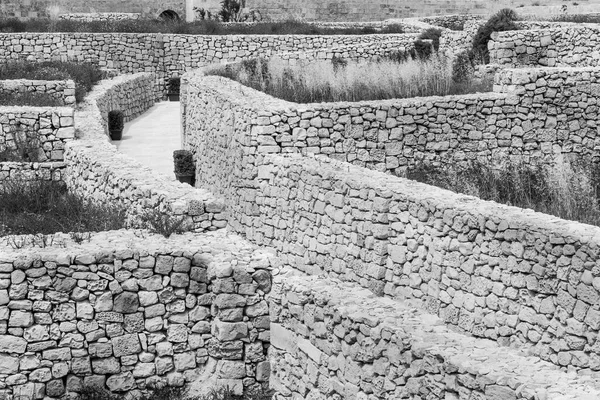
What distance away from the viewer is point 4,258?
388 inches

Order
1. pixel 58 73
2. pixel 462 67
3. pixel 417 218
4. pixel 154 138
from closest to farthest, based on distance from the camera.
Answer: pixel 417 218 < pixel 462 67 < pixel 58 73 < pixel 154 138

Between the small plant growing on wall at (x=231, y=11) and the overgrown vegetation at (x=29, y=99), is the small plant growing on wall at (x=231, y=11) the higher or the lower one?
the lower one

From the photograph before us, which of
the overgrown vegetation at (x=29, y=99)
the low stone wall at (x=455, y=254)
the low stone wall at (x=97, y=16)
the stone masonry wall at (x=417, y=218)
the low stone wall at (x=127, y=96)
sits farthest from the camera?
the low stone wall at (x=97, y=16)

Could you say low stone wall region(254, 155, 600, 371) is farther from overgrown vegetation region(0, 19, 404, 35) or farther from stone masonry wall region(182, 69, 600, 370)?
overgrown vegetation region(0, 19, 404, 35)

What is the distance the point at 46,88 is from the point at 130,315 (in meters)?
12.4

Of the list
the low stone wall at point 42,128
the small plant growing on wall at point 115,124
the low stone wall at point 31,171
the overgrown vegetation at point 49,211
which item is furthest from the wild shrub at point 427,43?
Answer: the overgrown vegetation at point 49,211

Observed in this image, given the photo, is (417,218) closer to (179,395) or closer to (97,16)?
(179,395)

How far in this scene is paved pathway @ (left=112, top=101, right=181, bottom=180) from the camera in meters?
22.7

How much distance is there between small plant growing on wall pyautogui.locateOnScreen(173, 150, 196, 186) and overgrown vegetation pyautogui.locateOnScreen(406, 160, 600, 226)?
5262mm

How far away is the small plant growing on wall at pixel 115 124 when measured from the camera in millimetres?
24750

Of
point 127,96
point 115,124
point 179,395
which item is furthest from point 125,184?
point 127,96

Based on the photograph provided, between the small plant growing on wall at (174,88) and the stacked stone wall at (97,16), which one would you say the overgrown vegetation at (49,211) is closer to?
the small plant growing on wall at (174,88)

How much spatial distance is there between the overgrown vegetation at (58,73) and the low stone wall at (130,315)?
13728 millimetres

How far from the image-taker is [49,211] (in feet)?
46.4
